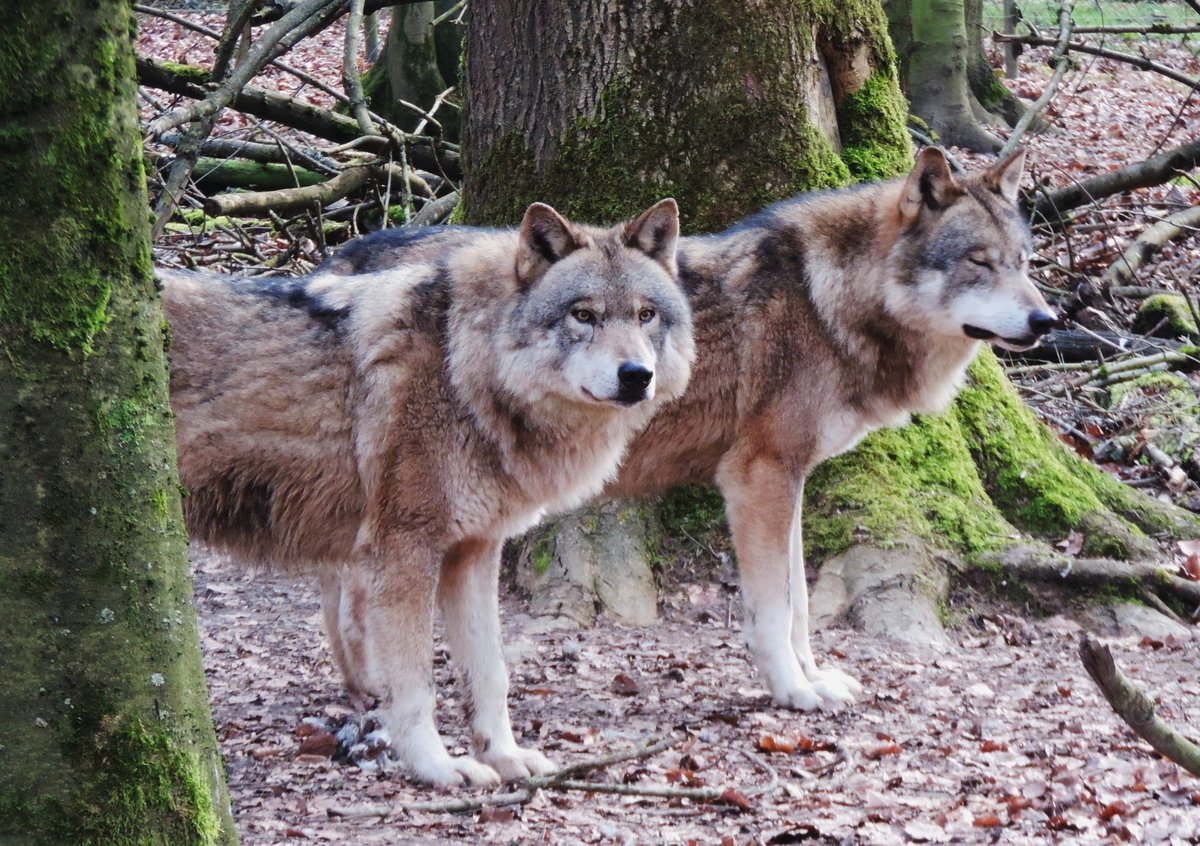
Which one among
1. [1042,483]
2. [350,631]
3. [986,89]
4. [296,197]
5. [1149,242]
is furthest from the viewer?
[986,89]

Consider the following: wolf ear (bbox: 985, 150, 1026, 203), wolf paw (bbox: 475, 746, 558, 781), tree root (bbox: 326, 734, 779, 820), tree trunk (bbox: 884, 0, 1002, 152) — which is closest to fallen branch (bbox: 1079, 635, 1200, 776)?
tree root (bbox: 326, 734, 779, 820)

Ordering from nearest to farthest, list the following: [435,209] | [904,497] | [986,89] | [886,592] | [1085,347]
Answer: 1. [886,592]
2. [904,497]
3. [435,209]
4. [1085,347]
5. [986,89]

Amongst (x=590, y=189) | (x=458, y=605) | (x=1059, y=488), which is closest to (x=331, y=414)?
(x=458, y=605)

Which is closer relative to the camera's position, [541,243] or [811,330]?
[541,243]

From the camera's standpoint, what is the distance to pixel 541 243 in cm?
496

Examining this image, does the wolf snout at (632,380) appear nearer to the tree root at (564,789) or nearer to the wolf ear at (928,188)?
the tree root at (564,789)

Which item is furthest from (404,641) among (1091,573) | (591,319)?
(1091,573)

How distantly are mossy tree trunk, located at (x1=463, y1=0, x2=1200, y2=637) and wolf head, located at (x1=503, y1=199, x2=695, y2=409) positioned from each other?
6.35 feet

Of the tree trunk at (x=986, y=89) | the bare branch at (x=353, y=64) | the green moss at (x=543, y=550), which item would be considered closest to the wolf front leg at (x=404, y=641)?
the green moss at (x=543, y=550)

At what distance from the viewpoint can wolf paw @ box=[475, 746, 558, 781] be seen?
15.2 feet

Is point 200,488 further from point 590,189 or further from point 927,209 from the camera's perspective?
point 927,209

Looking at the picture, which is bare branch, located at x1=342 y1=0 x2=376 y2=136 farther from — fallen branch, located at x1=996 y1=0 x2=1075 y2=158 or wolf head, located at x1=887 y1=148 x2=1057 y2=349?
fallen branch, located at x1=996 y1=0 x2=1075 y2=158

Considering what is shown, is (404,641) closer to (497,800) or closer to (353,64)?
(497,800)

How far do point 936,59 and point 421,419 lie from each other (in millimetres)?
14777
